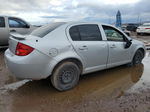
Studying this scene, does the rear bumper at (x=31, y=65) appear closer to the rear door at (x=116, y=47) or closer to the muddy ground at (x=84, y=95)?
the muddy ground at (x=84, y=95)

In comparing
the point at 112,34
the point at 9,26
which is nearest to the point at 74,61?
the point at 112,34

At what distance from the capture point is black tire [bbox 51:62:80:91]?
302cm

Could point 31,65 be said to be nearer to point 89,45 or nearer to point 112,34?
point 89,45

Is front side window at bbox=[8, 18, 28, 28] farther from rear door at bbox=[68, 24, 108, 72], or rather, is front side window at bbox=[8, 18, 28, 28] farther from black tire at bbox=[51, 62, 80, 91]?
black tire at bbox=[51, 62, 80, 91]

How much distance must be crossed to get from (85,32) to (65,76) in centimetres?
121

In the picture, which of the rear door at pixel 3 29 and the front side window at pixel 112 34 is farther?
the rear door at pixel 3 29

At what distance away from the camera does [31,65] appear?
2.71 meters

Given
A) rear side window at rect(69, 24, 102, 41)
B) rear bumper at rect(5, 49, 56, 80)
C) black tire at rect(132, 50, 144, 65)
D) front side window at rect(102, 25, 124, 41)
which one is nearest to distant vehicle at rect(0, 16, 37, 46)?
rear bumper at rect(5, 49, 56, 80)

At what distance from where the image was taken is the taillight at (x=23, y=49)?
2683mm

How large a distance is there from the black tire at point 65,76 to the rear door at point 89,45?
0.33 m

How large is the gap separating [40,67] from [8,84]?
4.62ft

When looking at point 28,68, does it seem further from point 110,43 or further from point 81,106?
point 110,43

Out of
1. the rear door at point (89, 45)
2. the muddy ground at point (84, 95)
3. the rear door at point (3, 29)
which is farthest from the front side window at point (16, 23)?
the rear door at point (89, 45)

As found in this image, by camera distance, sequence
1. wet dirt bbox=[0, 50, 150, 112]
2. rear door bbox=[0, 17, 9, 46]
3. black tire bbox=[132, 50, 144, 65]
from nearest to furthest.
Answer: wet dirt bbox=[0, 50, 150, 112] < black tire bbox=[132, 50, 144, 65] < rear door bbox=[0, 17, 9, 46]
